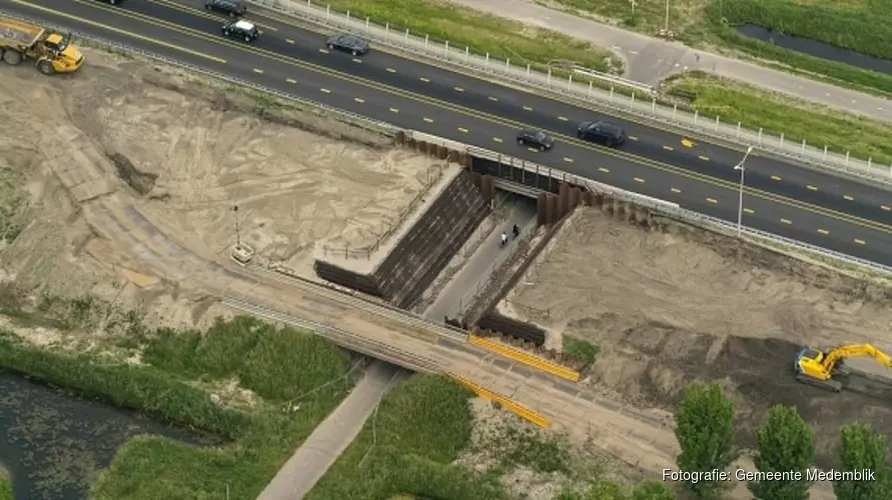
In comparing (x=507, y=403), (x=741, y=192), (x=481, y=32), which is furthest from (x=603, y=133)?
(x=507, y=403)

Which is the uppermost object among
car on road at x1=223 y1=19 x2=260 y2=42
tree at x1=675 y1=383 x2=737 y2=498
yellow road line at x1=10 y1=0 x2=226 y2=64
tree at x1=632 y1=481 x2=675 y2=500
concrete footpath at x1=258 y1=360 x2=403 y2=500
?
car on road at x1=223 y1=19 x2=260 y2=42

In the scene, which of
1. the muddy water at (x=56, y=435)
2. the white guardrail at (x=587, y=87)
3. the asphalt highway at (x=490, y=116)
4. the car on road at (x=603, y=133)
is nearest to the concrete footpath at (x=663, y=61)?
the white guardrail at (x=587, y=87)

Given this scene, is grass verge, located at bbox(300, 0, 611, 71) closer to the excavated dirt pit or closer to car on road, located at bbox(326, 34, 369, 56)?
car on road, located at bbox(326, 34, 369, 56)

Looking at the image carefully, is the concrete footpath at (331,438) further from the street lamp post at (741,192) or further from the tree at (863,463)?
the tree at (863,463)

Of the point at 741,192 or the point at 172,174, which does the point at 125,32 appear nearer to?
the point at 172,174

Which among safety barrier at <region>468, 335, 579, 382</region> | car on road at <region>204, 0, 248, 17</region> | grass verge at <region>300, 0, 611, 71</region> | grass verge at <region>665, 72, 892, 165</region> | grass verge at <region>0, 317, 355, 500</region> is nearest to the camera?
grass verge at <region>0, 317, 355, 500</region>

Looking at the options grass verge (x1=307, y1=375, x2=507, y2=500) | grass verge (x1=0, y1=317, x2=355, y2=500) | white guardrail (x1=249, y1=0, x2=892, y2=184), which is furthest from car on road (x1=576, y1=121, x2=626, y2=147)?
grass verge (x1=0, y1=317, x2=355, y2=500)
